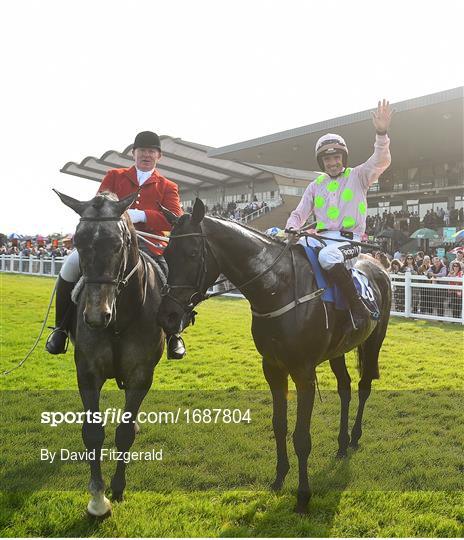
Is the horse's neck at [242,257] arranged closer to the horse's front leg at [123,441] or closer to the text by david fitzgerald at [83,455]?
the horse's front leg at [123,441]

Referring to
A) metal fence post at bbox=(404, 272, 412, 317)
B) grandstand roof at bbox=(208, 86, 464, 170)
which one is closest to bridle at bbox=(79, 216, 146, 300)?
metal fence post at bbox=(404, 272, 412, 317)

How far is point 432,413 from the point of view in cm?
549

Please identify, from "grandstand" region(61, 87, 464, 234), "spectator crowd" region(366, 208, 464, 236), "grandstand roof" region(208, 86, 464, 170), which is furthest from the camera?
"spectator crowd" region(366, 208, 464, 236)

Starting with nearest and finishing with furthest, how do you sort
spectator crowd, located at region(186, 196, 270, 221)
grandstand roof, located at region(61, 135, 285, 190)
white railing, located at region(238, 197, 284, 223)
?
grandstand roof, located at region(61, 135, 285, 190) < white railing, located at region(238, 197, 284, 223) < spectator crowd, located at region(186, 196, 270, 221)

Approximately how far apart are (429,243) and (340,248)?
78.7 feet

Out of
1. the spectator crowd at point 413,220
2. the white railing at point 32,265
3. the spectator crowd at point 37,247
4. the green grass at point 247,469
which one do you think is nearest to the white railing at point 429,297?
the green grass at point 247,469

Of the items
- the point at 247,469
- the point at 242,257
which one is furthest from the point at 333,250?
the point at 247,469

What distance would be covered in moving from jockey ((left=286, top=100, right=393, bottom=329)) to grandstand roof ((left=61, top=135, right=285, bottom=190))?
2428 cm

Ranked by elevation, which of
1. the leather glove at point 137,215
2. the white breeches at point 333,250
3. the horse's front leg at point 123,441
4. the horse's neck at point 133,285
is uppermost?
the leather glove at point 137,215

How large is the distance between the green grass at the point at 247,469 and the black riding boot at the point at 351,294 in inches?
49.6

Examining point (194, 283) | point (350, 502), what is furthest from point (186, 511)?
point (194, 283)

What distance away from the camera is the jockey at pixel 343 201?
3936 millimetres

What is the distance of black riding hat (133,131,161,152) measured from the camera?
14.7 ft

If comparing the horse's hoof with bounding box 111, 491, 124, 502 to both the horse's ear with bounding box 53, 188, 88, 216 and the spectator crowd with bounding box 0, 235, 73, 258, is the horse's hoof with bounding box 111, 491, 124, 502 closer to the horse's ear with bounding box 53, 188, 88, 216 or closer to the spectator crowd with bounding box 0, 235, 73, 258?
the horse's ear with bounding box 53, 188, 88, 216
